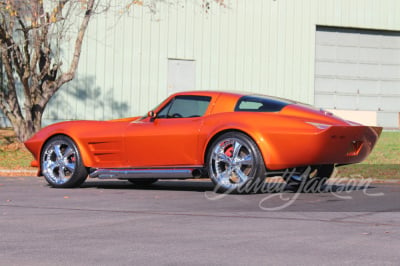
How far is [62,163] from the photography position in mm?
12273

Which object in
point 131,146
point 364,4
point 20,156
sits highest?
point 364,4

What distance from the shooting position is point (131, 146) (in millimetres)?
11727

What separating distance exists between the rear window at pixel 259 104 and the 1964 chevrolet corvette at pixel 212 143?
0.5 inches

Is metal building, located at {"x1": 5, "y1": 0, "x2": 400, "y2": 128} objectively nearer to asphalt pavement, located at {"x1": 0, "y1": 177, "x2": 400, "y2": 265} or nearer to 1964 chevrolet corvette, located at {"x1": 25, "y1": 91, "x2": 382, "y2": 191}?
1964 chevrolet corvette, located at {"x1": 25, "y1": 91, "x2": 382, "y2": 191}

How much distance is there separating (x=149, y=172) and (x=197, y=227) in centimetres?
396

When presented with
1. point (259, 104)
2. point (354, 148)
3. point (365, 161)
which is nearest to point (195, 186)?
point (259, 104)

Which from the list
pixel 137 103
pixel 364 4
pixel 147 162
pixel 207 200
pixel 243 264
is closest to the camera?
pixel 243 264

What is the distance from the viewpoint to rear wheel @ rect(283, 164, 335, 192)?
11820mm

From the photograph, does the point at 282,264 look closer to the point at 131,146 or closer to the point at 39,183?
the point at 131,146

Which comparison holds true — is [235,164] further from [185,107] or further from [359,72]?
[359,72]

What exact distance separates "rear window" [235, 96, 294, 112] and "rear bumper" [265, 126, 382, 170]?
24.8 inches

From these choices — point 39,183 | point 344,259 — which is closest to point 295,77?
point 39,183

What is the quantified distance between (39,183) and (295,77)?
1798 centimetres

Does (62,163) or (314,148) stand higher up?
(314,148)
